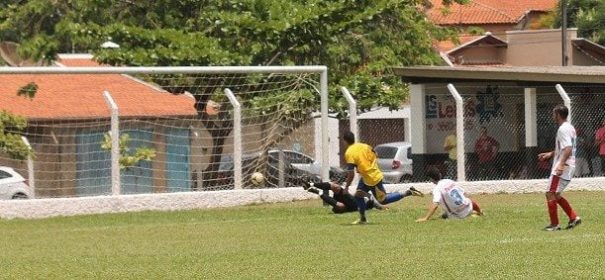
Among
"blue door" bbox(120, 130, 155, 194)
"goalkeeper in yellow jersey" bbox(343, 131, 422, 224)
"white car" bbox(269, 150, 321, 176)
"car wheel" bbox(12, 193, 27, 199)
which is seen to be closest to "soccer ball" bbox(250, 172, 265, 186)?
"white car" bbox(269, 150, 321, 176)

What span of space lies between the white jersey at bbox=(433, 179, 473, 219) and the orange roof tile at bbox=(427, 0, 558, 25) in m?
60.4

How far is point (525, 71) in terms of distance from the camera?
93.4 ft

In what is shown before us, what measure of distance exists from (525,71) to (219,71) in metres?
7.22

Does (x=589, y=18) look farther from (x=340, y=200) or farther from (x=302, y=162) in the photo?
(x=340, y=200)

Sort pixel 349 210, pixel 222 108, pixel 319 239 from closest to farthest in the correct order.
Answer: pixel 319 239, pixel 349 210, pixel 222 108

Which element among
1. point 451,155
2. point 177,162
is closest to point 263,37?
point 451,155

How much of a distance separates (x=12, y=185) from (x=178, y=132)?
10.1ft

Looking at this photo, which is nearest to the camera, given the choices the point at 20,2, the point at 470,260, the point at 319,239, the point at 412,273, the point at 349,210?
the point at 412,273

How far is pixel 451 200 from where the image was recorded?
62.7ft

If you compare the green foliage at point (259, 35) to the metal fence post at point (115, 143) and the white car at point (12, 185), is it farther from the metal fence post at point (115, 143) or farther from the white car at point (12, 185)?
the white car at point (12, 185)

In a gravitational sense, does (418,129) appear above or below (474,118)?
below

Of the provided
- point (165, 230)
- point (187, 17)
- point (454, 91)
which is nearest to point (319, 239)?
point (165, 230)

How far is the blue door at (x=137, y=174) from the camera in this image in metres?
23.7

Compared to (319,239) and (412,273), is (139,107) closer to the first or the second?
(319,239)
